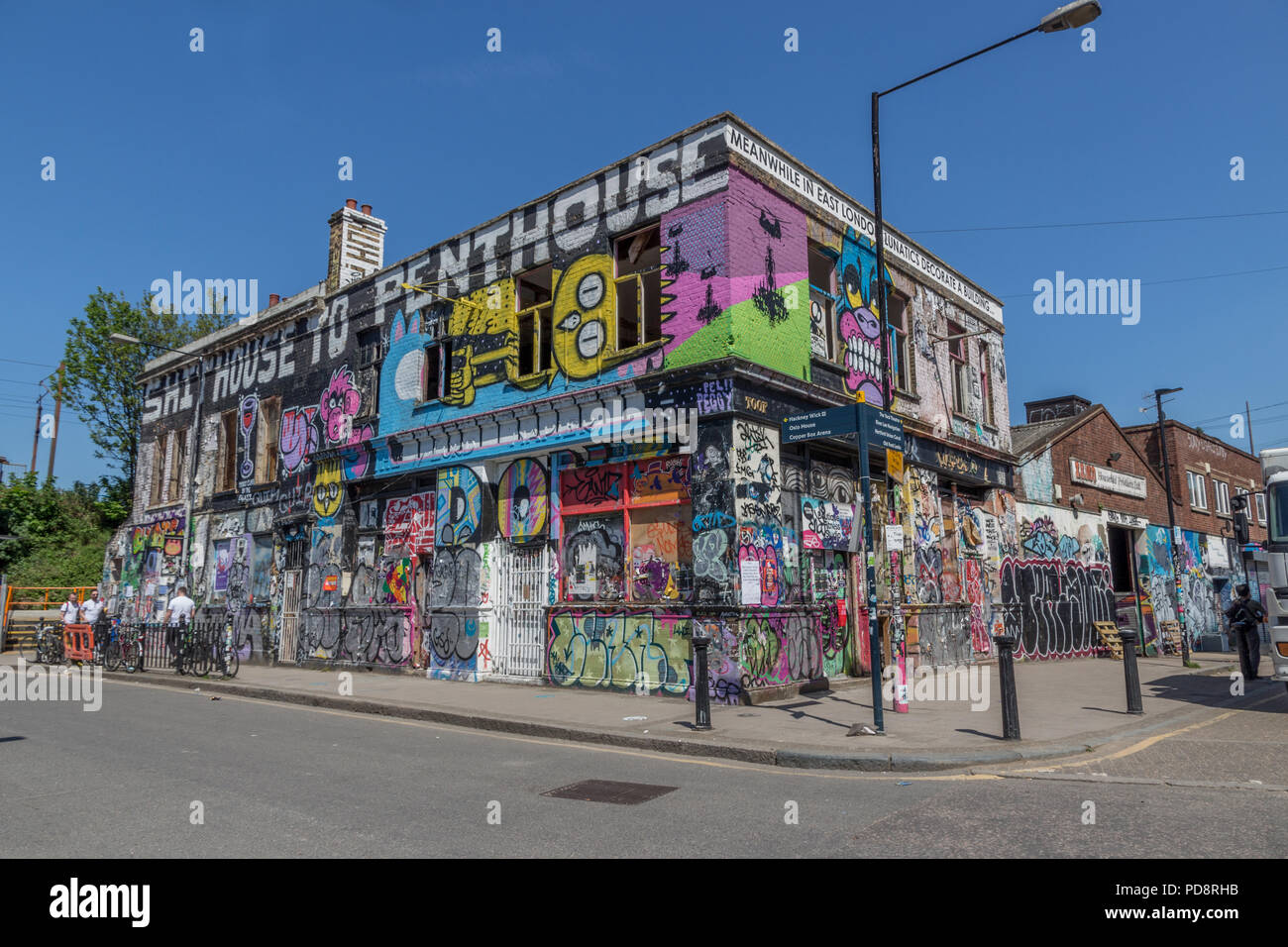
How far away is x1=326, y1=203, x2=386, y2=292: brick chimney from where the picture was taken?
2033 centimetres

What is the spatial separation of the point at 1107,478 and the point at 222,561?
24.5 m

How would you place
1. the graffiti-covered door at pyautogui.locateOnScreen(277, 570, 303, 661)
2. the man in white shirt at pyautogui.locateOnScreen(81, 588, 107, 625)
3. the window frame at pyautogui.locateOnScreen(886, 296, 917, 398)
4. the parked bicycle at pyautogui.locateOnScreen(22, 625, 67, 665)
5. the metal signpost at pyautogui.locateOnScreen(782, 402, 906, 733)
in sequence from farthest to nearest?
the man in white shirt at pyautogui.locateOnScreen(81, 588, 107, 625)
the parked bicycle at pyautogui.locateOnScreen(22, 625, 67, 665)
the graffiti-covered door at pyautogui.locateOnScreen(277, 570, 303, 661)
the window frame at pyautogui.locateOnScreen(886, 296, 917, 398)
the metal signpost at pyautogui.locateOnScreen(782, 402, 906, 733)

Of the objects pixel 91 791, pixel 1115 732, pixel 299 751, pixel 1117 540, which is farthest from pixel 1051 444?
pixel 91 791

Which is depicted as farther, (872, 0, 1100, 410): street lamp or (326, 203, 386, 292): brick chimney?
(326, 203, 386, 292): brick chimney

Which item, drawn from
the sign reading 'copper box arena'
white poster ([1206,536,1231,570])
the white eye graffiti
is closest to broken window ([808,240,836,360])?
the white eye graffiti

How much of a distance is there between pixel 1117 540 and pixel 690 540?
752 inches

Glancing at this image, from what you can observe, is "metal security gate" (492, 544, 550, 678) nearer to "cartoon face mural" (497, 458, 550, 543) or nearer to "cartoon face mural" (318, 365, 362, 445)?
"cartoon face mural" (497, 458, 550, 543)

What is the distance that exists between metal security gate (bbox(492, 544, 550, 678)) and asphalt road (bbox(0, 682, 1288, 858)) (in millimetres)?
5006

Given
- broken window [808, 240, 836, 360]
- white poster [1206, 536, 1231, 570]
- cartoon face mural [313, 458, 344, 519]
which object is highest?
broken window [808, 240, 836, 360]

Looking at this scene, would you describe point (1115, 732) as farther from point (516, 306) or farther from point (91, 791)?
point (516, 306)

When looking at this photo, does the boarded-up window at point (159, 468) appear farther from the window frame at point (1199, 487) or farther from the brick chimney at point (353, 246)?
the window frame at point (1199, 487)

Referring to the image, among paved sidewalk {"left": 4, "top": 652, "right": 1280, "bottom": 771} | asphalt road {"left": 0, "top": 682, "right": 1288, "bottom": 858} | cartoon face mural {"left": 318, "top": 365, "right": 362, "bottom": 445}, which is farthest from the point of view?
cartoon face mural {"left": 318, "top": 365, "right": 362, "bottom": 445}

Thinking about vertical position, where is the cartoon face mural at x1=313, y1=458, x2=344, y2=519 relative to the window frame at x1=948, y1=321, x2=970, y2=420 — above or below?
below

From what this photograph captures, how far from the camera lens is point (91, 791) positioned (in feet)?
20.8
